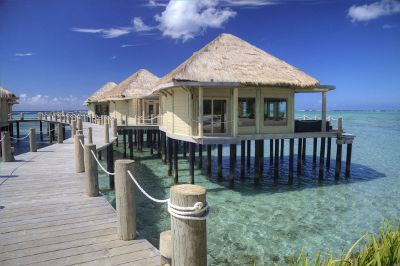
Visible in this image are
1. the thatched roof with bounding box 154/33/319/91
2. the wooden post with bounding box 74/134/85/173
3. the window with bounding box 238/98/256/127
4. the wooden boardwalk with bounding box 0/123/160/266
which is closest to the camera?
the wooden boardwalk with bounding box 0/123/160/266

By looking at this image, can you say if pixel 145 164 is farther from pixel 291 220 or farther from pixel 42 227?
pixel 42 227

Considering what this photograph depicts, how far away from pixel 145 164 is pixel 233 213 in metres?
11.3

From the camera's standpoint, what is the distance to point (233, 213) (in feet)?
37.1

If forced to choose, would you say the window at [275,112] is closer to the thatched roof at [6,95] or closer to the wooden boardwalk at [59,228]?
the wooden boardwalk at [59,228]

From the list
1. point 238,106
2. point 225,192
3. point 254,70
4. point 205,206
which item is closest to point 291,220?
point 225,192

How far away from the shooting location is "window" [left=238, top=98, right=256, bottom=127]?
49.2 ft

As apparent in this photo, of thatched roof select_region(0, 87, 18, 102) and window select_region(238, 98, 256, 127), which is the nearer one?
window select_region(238, 98, 256, 127)

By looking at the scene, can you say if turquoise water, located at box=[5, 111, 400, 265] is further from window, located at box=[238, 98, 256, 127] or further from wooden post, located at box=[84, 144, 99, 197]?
window, located at box=[238, 98, 256, 127]

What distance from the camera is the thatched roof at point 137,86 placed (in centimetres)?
2658

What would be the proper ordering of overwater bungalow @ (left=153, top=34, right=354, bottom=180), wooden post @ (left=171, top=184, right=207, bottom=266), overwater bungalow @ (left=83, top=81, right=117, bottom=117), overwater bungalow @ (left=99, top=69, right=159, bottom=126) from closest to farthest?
wooden post @ (left=171, top=184, right=207, bottom=266) → overwater bungalow @ (left=153, top=34, right=354, bottom=180) → overwater bungalow @ (left=99, top=69, right=159, bottom=126) → overwater bungalow @ (left=83, top=81, right=117, bottom=117)

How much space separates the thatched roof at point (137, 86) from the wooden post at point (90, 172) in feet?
62.5

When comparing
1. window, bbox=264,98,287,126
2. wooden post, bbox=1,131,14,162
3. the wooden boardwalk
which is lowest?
the wooden boardwalk

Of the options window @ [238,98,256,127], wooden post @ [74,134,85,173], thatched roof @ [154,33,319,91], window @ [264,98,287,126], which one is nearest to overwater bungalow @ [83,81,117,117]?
thatched roof @ [154,33,319,91]

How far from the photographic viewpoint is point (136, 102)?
2677 centimetres
